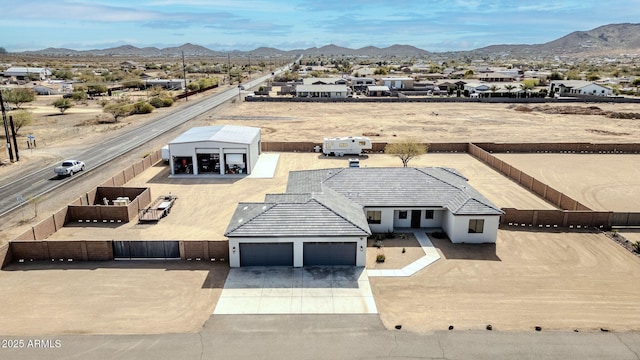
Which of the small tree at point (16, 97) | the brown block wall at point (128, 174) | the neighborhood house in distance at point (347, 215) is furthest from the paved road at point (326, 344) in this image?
the small tree at point (16, 97)

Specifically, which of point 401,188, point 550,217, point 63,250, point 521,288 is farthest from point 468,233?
point 63,250

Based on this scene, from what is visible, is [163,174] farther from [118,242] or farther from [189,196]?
[118,242]

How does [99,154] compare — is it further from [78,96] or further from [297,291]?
[78,96]

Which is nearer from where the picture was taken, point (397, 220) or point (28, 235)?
point (28, 235)

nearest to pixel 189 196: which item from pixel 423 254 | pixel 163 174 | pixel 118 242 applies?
pixel 163 174

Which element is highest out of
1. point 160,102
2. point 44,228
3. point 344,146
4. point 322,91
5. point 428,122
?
point 322,91

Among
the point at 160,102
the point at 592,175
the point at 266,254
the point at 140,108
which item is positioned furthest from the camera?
the point at 160,102

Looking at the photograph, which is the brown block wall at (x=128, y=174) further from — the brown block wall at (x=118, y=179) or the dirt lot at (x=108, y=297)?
the dirt lot at (x=108, y=297)
